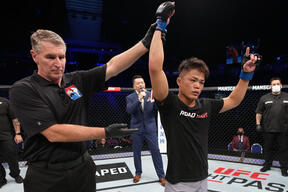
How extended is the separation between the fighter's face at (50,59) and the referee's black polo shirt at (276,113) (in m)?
3.94

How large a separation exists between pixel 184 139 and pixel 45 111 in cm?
87

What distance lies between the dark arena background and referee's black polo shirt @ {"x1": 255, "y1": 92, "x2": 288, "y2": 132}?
92cm

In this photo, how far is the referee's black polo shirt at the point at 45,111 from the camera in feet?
3.35

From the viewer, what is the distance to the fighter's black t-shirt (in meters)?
1.27

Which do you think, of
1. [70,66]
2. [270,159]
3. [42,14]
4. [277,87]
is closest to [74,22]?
[42,14]

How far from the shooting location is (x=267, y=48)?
12.3m

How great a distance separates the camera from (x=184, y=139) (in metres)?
1.30

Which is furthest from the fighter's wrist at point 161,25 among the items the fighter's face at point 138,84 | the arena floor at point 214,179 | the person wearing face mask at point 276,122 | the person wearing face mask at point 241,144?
the person wearing face mask at point 241,144

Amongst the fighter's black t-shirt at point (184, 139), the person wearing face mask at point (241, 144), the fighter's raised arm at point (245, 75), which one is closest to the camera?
the fighter's black t-shirt at point (184, 139)

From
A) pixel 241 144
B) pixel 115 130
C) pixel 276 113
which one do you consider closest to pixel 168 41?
pixel 241 144

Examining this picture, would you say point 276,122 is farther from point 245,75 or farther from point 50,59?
point 50,59

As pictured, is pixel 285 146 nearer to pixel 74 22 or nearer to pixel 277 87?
pixel 277 87

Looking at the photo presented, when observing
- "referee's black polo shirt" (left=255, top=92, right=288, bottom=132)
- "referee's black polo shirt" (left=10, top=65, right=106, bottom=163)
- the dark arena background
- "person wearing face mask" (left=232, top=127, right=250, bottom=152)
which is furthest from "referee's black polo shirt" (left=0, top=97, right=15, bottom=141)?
"person wearing face mask" (left=232, top=127, right=250, bottom=152)

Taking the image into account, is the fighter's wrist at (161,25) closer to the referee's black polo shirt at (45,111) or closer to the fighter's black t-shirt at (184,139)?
the fighter's black t-shirt at (184,139)
